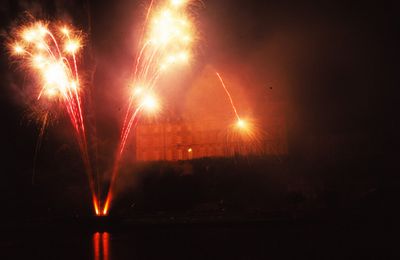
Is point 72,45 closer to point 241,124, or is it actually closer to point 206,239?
point 206,239

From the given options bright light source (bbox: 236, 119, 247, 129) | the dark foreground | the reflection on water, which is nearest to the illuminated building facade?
bright light source (bbox: 236, 119, 247, 129)

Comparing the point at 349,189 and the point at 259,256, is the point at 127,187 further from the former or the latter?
the point at 259,256

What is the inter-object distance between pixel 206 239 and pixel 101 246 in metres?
3.37

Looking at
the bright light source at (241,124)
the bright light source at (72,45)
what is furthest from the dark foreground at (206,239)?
the bright light source at (241,124)

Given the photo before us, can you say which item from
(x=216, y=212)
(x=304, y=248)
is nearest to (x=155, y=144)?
(x=216, y=212)

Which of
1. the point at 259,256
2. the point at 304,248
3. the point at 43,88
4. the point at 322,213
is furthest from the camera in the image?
the point at 43,88

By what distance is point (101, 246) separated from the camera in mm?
11961

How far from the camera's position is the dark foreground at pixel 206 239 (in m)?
9.98

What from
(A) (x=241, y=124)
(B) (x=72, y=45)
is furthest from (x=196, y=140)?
(B) (x=72, y=45)

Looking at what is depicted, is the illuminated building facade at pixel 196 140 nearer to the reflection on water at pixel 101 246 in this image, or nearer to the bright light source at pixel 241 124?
the bright light source at pixel 241 124

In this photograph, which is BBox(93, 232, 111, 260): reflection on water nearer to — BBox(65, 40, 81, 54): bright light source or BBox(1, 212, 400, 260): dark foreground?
BBox(1, 212, 400, 260): dark foreground

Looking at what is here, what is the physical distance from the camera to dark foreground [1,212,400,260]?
998 centimetres

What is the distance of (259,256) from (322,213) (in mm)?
8111

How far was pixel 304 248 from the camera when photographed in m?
10.3
